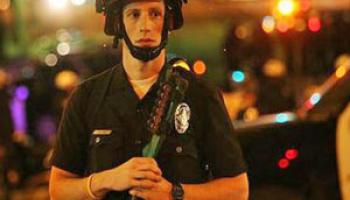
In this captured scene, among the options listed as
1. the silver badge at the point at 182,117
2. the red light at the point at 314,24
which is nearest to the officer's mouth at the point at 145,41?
the silver badge at the point at 182,117

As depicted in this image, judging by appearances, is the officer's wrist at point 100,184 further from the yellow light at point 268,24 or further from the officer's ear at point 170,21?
the yellow light at point 268,24

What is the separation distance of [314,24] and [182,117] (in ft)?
37.6

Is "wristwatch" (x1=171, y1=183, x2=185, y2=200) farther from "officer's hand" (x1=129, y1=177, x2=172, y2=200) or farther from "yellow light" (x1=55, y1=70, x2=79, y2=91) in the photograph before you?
"yellow light" (x1=55, y1=70, x2=79, y2=91)

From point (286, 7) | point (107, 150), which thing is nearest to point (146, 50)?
point (107, 150)

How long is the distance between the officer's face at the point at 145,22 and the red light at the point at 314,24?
36.4 feet

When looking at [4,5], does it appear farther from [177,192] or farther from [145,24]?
[177,192]

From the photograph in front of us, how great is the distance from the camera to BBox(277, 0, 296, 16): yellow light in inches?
470

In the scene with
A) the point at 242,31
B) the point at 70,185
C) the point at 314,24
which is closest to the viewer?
the point at 70,185

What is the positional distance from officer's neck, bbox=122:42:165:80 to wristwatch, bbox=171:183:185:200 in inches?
15.1

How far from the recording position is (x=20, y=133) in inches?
490

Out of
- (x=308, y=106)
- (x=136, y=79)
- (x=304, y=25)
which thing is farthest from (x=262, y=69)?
(x=136, y=79)

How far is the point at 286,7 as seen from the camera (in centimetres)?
1230

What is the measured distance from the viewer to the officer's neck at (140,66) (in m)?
2.83

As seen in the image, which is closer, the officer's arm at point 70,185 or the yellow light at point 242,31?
the officer's arm at point 70,185
